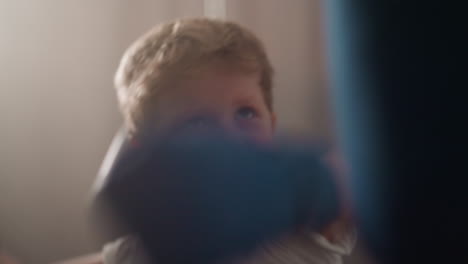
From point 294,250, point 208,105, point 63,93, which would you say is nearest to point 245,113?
point 208,105

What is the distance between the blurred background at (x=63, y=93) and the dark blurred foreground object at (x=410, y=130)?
0.40ft

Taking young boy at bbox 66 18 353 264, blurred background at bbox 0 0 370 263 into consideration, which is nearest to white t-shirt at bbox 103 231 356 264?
young boy at bbox 66 18 353 264

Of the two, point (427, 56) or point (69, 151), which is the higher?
point (427, 56)

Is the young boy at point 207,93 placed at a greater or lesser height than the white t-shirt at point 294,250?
greater

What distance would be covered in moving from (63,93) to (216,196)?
34 cm

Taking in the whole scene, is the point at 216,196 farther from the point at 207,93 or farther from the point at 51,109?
the point at 51,109

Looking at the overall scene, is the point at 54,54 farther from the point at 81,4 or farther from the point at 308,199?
the point at 308,199

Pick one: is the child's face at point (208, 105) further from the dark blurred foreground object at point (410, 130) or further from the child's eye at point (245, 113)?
the dark blurred foreground object at point (410, 130)

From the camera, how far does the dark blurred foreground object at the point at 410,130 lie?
46 cm

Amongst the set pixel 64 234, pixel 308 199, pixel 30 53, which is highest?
pixel 30 53

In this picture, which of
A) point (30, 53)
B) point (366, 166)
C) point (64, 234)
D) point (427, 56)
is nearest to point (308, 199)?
point (366, 166)

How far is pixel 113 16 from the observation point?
26.1 inches

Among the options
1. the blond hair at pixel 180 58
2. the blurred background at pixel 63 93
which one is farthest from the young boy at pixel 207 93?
the blurred background at pixel 63 93

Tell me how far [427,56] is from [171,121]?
256 millimetres
